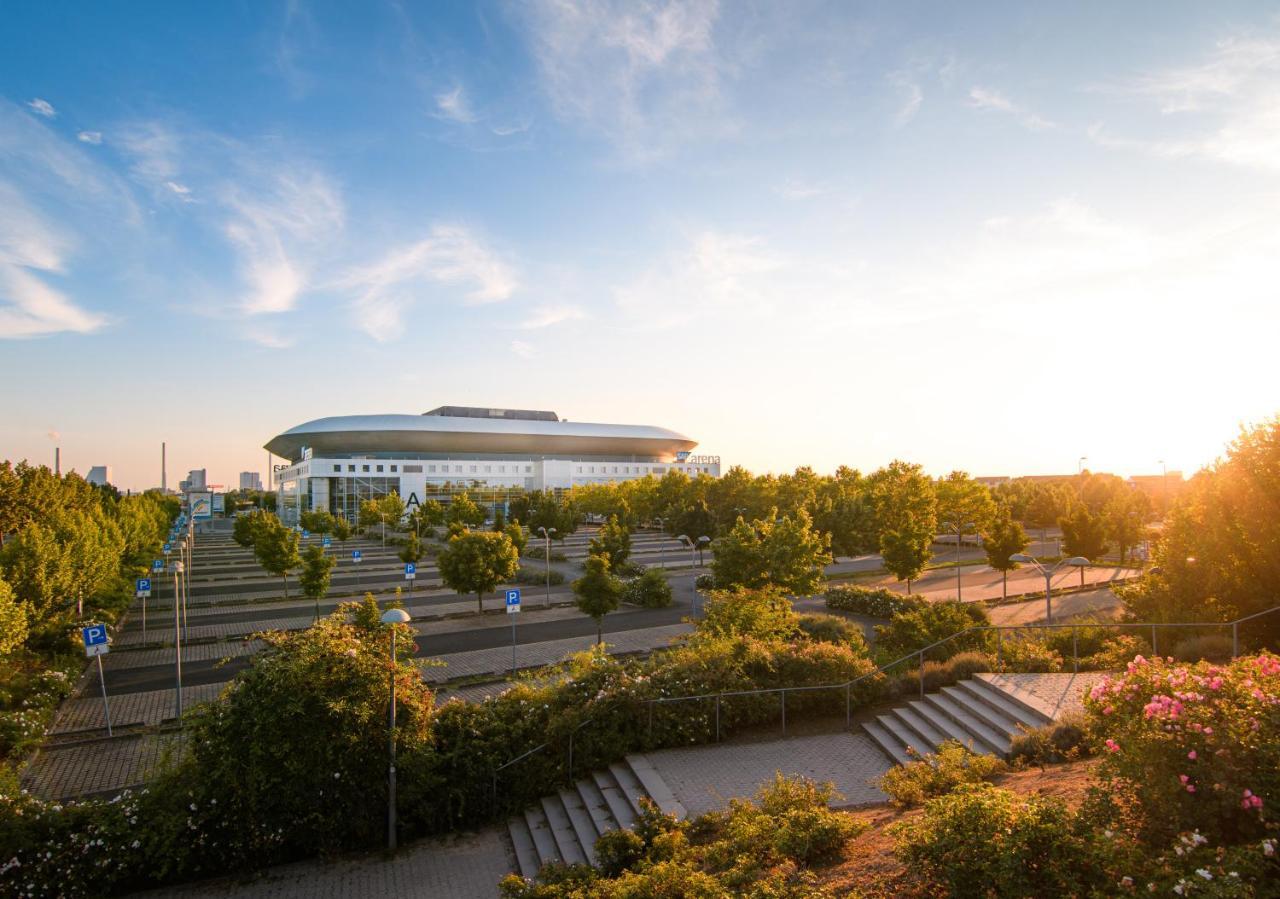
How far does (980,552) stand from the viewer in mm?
46906

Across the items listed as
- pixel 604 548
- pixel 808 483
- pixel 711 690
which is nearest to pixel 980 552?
pixel 808 483

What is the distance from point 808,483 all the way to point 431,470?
67.9 m

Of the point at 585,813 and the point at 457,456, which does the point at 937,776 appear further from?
the point at 457,456

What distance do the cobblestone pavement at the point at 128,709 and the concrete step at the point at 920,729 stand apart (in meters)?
14.5

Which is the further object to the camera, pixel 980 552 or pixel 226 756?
pixel 980 552

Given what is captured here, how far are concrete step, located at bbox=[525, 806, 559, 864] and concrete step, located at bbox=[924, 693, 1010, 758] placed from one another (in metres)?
6.04

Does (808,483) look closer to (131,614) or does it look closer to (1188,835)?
(131,614)

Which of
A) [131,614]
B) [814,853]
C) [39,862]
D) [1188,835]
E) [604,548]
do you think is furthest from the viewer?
[604,548]

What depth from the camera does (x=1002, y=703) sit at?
10984mm

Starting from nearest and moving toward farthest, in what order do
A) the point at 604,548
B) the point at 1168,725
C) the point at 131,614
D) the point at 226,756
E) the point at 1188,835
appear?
the point at 1188,835 < the point at 1168,725 < the point at 226,756 < the point at 131,614 < the point at 604,548

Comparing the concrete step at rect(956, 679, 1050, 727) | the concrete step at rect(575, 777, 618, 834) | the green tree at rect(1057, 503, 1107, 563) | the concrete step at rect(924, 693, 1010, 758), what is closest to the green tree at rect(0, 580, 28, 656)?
the concrete step at rect(575, 777, 618, 834)

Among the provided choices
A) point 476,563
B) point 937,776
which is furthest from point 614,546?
point 937,776

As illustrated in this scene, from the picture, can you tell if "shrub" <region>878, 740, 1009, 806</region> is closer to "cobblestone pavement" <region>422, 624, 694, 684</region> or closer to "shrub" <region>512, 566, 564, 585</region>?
"cobblestone pavement" <region>422, 624, 694, 684</region>

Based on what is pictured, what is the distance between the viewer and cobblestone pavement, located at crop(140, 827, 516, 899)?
28.6ft
